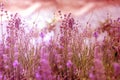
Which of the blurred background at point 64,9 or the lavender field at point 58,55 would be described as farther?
the blurred background at point 64,9

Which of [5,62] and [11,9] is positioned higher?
[11,9]

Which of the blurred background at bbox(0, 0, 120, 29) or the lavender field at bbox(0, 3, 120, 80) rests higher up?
the blurred background at bbox(0, 0, 120, 29)

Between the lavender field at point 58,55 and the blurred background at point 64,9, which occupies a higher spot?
the blurred background at point 64,9

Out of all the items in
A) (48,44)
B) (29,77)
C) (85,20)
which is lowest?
(29,77)

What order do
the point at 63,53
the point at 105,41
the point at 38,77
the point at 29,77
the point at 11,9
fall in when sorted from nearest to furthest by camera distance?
the point at 38,77, the point at 29,77, the point at 63,53, the point at 105,41, the point at 11,9

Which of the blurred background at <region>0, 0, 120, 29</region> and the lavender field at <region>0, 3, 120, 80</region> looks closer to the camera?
the lavender field at <region>0, 3, 120, 80</region>

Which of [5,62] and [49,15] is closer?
[5,62]

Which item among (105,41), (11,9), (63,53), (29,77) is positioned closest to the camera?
(29,77)

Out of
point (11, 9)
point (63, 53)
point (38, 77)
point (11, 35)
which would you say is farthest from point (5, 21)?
point (38, 77)

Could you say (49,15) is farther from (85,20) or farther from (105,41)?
(105,41)

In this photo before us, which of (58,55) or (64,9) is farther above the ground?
(64,9)

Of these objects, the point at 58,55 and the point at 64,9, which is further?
the point at 64,9
